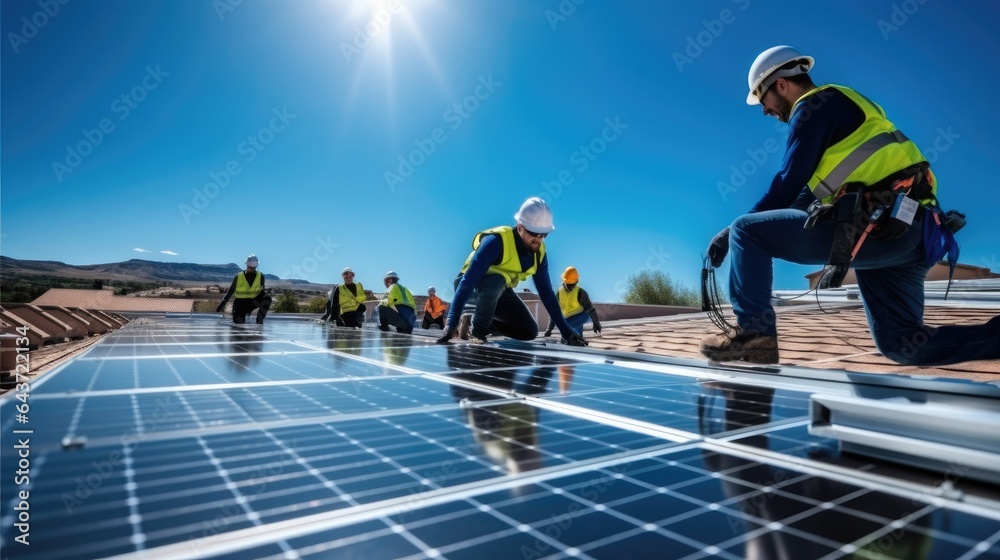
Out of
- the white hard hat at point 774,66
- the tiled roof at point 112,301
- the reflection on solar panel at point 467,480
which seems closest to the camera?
the reflection on solar panel at point 467,480

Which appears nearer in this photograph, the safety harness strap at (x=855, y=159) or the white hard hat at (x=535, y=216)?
the safety harness strap at (x=855, y=159)

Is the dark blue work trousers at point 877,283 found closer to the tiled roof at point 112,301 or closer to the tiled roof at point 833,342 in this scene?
the tiled roof at point 833,342

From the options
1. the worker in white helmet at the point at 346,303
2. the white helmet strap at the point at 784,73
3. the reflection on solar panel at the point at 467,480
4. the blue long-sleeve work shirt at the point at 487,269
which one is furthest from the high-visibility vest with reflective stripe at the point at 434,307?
the reflection on solar panel at the point at 467,480

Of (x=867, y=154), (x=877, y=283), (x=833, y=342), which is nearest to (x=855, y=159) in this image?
(x=867, y=154)

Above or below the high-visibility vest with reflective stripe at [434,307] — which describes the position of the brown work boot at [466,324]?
below

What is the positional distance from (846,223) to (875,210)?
155 millimetres

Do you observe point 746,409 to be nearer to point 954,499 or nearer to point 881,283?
point 954,499

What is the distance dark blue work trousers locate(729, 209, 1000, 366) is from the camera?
335 cm

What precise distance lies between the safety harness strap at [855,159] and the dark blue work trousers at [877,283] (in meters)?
0.21

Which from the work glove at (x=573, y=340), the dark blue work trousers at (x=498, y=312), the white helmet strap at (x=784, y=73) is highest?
the white helmet strap at (x=784, y=73)

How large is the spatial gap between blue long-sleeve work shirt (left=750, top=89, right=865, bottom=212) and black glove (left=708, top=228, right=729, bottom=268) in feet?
2.43

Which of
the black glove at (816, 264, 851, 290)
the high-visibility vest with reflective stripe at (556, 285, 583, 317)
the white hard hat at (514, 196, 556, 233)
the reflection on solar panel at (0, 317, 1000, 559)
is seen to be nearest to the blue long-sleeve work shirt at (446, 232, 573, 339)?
the white hard hat at (514, 196, 556, 233)

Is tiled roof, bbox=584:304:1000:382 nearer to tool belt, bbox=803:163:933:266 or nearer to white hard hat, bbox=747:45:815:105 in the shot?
tool belt, bbox=803:163:933:266

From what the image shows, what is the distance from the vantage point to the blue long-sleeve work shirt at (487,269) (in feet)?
21.0
